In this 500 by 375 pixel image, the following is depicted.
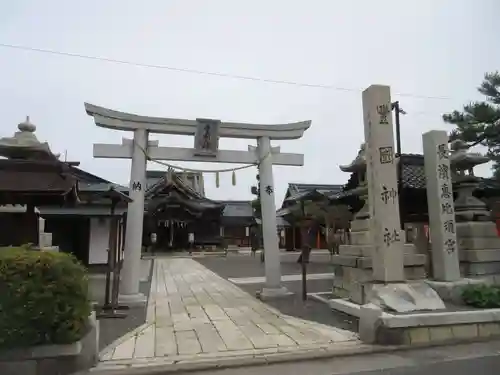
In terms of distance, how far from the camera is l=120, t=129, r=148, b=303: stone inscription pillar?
29.5 ft

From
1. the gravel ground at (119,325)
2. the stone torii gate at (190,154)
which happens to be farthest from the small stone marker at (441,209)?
the gravel ground at (119,325)

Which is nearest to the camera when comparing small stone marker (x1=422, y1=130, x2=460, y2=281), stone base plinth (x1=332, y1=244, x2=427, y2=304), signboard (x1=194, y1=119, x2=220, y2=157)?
stone base plinth (x1=332, y1=244, x2=427, y2=304)

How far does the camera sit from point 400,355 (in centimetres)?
516

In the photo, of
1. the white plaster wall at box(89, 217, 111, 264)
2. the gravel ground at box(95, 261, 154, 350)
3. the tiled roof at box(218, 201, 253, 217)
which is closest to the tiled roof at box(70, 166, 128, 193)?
the white plaster wall at box(89, 217, 111, 264)

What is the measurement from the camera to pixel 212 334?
617 centimetres

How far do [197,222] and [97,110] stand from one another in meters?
26.5

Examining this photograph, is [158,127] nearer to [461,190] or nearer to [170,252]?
[461,190]

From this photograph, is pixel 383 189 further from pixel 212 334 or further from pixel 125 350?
pixel 125 350

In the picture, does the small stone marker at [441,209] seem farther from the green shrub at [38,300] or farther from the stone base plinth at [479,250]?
the green shrub at [38,300]

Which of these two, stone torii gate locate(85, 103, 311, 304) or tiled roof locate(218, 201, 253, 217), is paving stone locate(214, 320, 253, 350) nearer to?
stone torii gate locate(85, 103, 311, 304)

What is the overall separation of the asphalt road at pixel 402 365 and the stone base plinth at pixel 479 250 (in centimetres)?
334

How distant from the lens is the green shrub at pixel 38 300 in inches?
163

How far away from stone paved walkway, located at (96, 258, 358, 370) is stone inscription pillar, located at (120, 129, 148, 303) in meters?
0.62

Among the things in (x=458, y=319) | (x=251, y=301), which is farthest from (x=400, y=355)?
(x=251, y=301)
